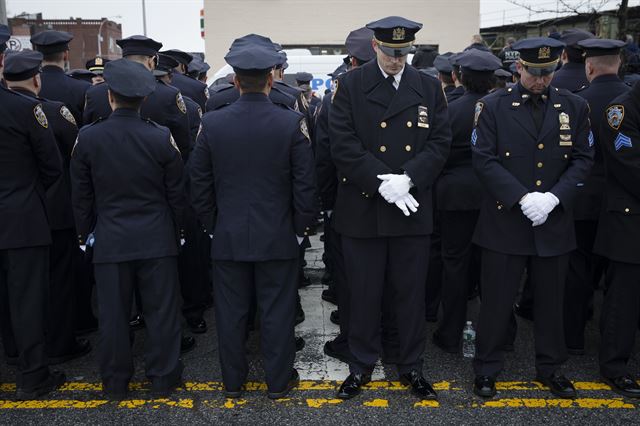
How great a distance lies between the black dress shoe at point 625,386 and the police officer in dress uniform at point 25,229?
146 inches

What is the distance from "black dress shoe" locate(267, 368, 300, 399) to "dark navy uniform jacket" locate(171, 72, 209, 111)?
325cm

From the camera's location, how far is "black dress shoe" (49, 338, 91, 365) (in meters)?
4.47

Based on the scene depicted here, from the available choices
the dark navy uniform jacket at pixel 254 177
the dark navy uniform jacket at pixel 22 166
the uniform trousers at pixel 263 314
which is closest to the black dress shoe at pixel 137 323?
the dark navy uniform jacket at pixel 22 166

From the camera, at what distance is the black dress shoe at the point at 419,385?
3885 mm

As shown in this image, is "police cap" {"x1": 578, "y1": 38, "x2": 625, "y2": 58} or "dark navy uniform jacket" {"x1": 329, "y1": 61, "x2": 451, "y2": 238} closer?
"dark navy uniform jacket" {"x1": 329, "y1": 61, "x2": 451, "y2": 238}

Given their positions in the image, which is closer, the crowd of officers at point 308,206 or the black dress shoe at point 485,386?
the crowd of officers at point 308,206

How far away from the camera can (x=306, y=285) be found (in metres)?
6.34

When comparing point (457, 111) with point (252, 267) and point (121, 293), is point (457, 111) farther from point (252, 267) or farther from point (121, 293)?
point (121, 293)

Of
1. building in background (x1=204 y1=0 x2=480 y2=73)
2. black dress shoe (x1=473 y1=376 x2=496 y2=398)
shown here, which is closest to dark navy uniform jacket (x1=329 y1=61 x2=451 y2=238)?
black dress shoe (x1=473 y1=376 x2=496 y2=398)

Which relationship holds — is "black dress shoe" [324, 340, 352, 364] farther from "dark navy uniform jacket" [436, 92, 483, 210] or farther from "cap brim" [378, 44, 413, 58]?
"cap brim" [378, 44, 413, 58]

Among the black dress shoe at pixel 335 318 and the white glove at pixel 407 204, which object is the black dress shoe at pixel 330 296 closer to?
the black dress shoe at pixel 335 318

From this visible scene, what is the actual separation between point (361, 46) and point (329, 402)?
2.69 metres

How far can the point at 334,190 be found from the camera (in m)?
4.32

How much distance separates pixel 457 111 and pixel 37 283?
3198 mm
